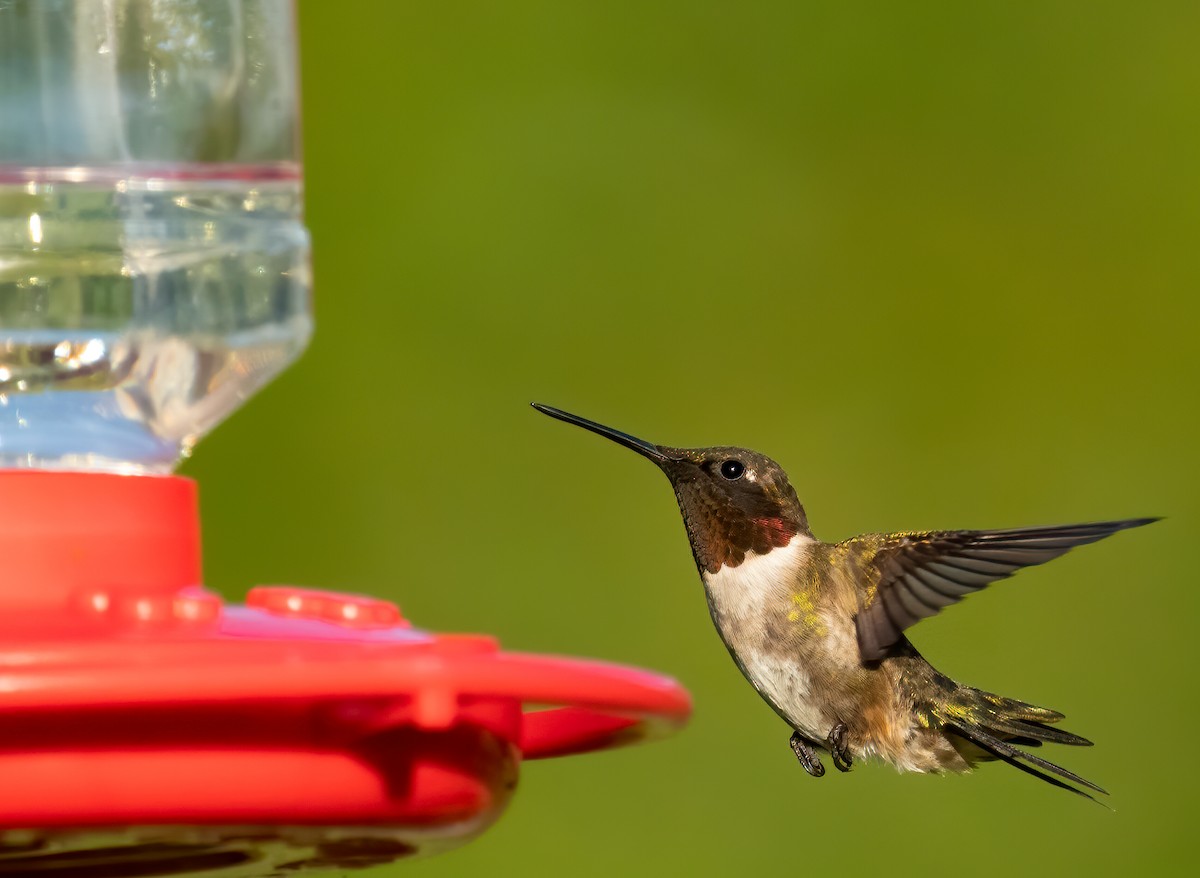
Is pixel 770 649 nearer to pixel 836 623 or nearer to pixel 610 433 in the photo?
pixel 836 623

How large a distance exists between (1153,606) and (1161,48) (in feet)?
6.04

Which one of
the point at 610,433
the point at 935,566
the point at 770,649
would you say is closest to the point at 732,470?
the point at 610,433

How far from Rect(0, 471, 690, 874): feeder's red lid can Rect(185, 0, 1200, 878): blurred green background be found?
8.93 ft

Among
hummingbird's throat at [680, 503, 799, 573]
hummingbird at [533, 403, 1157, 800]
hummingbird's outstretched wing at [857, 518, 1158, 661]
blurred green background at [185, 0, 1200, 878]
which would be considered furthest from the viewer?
blurred green background at [185, 0, 1200, 878]

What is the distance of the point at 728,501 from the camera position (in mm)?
3367

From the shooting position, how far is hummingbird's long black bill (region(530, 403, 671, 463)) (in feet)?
10.4

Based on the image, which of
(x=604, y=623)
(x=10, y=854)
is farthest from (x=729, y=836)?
(x=10, y=854)

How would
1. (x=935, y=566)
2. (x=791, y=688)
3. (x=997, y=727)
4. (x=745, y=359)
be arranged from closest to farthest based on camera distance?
(x=935, y=566), (x=791, y=688), (x=997, y=727), (x=745, y=359)

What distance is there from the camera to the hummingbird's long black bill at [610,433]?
3.18 metres

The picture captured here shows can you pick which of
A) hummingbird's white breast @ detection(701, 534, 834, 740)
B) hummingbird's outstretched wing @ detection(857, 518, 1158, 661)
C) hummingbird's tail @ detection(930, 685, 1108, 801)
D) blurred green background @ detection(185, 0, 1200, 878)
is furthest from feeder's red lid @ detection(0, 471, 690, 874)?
blurred green background @ detection(185, 0, 1200, 878)

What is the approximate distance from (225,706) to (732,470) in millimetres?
1957

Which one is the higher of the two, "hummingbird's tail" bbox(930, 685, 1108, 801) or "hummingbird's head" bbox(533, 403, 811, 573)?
"hummingbird's head" bbox(533, 403, 811, 573)

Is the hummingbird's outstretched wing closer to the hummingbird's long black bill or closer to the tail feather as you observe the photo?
the tail feather

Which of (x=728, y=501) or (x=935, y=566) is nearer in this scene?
(x=935, y=566)
